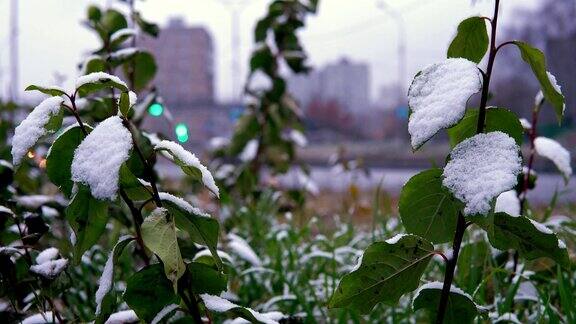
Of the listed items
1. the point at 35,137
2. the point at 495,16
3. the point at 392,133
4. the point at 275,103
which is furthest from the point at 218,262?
the point at 392,133

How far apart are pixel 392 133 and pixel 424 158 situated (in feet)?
83.4

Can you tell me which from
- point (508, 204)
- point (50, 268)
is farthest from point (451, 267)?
point (50, 268)

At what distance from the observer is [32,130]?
97 cm

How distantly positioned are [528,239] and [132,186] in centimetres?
73

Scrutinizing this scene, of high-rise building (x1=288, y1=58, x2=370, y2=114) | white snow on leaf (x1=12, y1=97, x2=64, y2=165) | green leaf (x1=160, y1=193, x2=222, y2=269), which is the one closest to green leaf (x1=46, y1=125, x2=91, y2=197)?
white snow on leaf (x1=12, y1=97, x2=64, y2=165)

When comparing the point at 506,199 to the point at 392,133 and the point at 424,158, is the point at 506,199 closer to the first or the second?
the point at 424,158

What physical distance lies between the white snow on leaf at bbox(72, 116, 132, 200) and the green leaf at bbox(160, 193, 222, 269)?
0.17 m

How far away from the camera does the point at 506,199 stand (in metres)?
1.48

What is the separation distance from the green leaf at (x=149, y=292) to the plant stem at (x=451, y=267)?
1.64ft

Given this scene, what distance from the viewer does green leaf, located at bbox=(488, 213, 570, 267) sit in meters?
1.01

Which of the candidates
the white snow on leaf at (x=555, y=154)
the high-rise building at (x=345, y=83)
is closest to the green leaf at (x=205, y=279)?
the white snow on leaf at (x=555, y=154)

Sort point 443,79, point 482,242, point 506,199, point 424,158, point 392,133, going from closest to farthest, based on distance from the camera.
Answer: point 443,79, point 506,199, point 482,242, point 424,158, point 392,133

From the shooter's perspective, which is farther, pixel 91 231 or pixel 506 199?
pixel 506 199

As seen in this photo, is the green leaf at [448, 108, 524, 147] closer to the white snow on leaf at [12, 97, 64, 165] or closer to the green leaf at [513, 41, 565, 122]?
the green leaf at [513, 41, 565, 122]
